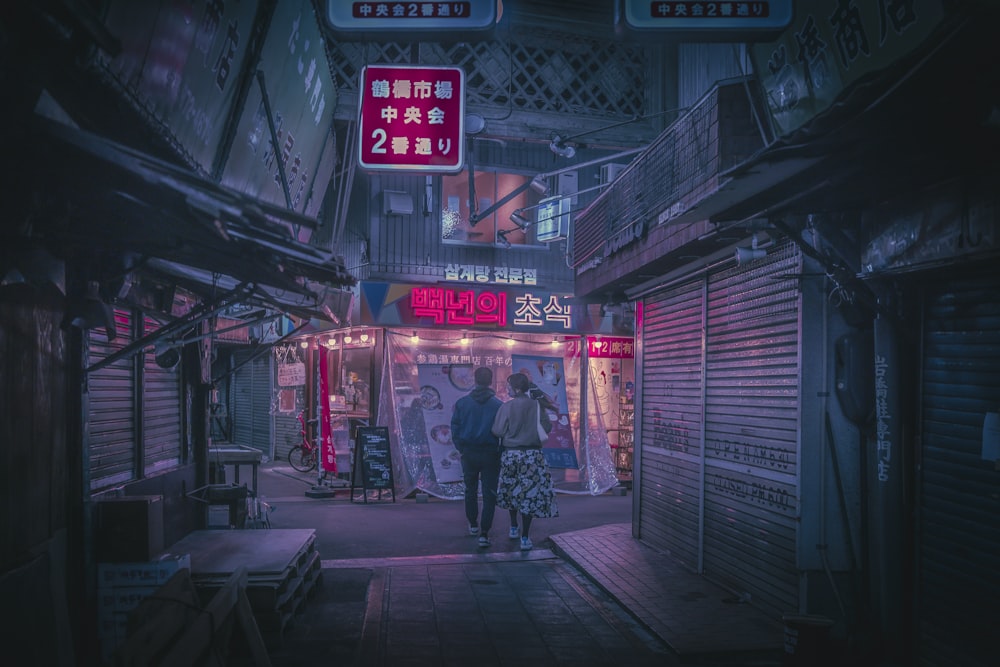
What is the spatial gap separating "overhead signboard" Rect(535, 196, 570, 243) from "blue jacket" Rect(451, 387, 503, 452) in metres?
5.72

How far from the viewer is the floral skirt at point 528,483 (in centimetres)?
996

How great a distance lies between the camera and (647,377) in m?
10.4

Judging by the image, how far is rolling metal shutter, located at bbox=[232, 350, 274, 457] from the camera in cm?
2206

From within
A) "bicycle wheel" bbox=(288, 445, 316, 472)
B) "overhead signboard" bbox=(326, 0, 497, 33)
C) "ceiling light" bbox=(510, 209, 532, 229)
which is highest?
"ceiling light" bbox=(510, 209, 532, 229)

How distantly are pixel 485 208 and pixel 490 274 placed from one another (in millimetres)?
1782

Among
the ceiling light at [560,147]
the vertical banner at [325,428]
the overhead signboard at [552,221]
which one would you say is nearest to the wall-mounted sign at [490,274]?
the overhead signboard at [552,221]

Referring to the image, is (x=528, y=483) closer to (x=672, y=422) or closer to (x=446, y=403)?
(x=672, y=422)

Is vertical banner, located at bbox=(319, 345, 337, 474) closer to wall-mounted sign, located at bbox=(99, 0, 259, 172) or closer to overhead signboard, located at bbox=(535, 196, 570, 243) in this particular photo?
overhead signboard, located at bbox=(535, 196, 570, 243)

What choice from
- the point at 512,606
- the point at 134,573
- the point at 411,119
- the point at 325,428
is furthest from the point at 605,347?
the point at 134,573

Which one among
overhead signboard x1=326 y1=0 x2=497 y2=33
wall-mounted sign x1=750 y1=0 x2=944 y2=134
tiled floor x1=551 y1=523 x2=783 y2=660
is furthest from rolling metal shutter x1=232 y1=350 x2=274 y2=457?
wall-mounted sign x1=750 y1=0 x2=944 y2=134

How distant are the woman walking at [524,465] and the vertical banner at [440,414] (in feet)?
16.5

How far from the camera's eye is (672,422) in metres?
9.37

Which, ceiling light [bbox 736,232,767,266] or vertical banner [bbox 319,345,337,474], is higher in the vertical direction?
ceiling light [bbox 736,232,767,266]

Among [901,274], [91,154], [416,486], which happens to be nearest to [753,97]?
[901,274]
